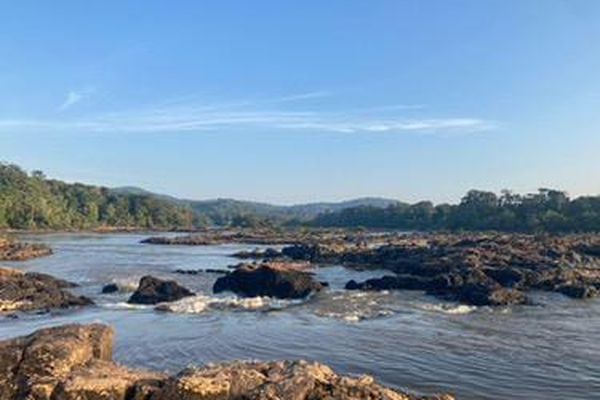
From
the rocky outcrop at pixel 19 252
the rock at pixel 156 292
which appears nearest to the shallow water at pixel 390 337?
the rock at pixel 156 292

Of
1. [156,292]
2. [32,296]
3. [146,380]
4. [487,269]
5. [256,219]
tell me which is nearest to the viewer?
[146,380]

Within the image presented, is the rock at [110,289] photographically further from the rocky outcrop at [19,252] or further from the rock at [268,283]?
the rocky outcrop at [19,252]

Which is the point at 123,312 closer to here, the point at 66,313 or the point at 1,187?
the point at 66,313

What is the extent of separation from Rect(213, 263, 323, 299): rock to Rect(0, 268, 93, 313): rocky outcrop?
7618 millimetres

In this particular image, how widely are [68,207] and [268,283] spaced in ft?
459

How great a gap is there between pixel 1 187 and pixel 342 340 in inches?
5747

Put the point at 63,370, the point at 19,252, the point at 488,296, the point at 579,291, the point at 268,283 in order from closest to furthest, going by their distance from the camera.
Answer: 1. the point at 63,370
2. the point at 488,296
3. the point at 579,291
4. the point at 268,283
5. the point at 19,252

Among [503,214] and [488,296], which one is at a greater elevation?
[503,214]

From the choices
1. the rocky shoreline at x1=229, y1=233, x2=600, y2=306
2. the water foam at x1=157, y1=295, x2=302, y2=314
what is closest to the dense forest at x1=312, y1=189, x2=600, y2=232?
the rocky shoreline at x1=229, y1=233, x2=600, y2=306

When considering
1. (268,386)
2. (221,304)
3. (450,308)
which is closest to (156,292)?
→ (221,304)

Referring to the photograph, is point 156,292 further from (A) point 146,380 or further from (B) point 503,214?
(B) point 503,214

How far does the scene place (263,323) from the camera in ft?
96.6

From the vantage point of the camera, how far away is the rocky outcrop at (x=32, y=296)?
111 ft

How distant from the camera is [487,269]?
4391 centimetres
